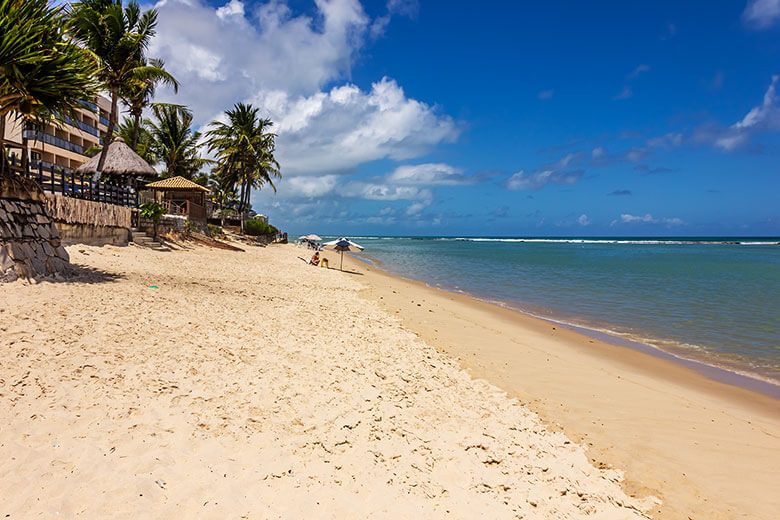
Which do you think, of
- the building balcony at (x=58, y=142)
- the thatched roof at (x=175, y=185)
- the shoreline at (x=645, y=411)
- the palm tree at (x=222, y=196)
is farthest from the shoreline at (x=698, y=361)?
the building balcony at (x=58, y=142)

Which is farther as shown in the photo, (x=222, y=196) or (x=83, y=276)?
(x=222, y=196)

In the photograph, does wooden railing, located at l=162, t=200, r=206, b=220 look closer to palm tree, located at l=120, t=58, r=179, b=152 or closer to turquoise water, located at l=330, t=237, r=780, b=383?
palm tree, located at l=120, t=58, r=179, b=152

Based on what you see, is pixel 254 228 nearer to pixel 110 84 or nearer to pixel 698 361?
pixel 110 84

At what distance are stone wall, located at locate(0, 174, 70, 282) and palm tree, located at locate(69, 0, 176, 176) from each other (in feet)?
52.1

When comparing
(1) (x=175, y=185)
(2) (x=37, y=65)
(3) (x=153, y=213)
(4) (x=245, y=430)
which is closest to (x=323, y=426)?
(4) (x=245, y=430)

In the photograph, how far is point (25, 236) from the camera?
7.65m

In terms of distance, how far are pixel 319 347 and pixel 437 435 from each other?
299 cm

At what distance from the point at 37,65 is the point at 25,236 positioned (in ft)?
11.4

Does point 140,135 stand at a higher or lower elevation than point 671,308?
higher

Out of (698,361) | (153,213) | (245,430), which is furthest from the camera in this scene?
(153,213)

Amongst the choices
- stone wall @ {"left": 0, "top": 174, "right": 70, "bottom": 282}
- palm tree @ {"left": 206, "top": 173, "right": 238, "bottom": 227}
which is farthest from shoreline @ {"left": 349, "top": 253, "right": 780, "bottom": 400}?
palm tree @ {"left": 206, "top": 173, "right": 238, "bottom": 227}

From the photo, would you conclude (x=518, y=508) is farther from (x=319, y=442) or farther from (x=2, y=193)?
(x=2, y=193)

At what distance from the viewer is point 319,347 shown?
265 inches

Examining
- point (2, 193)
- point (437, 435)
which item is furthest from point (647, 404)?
point (2, 193)
